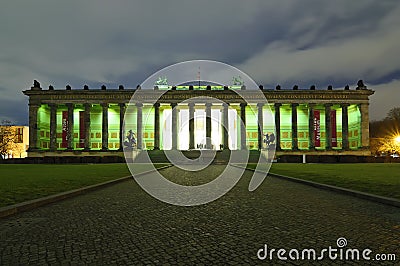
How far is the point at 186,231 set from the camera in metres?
7.08

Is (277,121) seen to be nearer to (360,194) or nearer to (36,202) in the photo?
(360,194)

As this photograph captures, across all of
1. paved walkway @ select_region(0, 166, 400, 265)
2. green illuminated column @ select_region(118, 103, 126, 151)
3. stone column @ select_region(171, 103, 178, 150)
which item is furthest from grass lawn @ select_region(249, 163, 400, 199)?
green illuminated column @ select_region(118, 103, 126, 151)

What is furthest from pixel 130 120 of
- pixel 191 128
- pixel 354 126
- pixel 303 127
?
pixel 354 126

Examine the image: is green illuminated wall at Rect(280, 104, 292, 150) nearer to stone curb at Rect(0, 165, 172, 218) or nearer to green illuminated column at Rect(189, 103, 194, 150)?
green illuminated column at Rect(189, 103, 194, 150)

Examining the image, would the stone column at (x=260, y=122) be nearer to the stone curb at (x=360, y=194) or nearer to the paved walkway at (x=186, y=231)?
the stone curb at (x=360, y=194)

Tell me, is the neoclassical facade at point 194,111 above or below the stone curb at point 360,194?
above

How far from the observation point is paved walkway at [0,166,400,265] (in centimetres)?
544

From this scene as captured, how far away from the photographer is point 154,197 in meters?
12.9

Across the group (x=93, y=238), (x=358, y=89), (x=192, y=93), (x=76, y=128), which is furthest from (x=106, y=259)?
(x=76, y=128)

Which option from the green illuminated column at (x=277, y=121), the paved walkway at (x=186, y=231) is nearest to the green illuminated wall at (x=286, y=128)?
the green illuminated column at (x=277, y=121)

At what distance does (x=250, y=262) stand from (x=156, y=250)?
157 centimetres

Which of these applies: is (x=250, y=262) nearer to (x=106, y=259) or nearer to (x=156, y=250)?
(x=156, y=250)

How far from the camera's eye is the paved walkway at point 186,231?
5.44 metres

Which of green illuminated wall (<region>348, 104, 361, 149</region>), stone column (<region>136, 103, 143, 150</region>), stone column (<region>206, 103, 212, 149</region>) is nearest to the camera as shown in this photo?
stone column (<region>206, 103, 212, 149</region>)
